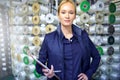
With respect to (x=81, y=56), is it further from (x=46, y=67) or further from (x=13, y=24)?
(x=13, y=24)

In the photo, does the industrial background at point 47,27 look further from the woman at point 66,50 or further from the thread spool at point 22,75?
the woman at point 66,50

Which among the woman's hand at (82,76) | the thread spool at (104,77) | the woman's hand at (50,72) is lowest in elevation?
the thread spool at (104,77)

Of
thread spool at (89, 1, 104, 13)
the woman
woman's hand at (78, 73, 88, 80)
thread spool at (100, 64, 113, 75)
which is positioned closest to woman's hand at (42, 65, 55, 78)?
the woman

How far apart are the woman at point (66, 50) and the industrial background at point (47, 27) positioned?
93 centimetres

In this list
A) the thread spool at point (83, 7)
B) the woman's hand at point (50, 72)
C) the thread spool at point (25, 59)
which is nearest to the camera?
the woman's hand at point (50, 72)

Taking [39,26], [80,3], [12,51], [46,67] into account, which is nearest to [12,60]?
[12,51]

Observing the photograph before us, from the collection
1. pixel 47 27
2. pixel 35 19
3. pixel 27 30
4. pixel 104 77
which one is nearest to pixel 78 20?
pixel 47 27

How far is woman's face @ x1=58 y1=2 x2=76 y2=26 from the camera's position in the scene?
145 centimetres

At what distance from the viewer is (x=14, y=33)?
2.71m

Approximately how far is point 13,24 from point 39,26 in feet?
1.12

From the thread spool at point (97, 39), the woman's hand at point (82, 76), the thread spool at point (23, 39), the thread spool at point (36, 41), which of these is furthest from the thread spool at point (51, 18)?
the woman's hand at point (82, 76)

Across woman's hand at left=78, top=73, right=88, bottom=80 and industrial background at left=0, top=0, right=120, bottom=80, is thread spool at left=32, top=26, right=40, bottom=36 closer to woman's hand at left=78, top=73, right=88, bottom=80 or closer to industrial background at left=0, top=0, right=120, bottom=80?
industrial background at left=0, top=0, right=120, bottom=80

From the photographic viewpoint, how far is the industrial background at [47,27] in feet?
8.07

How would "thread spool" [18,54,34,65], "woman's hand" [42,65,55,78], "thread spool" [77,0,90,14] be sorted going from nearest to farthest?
"woman's hand" [42,65,55,78]
"thread spool" [77,0,90,14]
"thread spool" [18,54,34,65]
